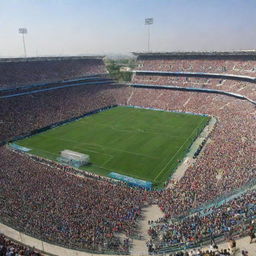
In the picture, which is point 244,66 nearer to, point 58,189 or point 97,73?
point 97,73

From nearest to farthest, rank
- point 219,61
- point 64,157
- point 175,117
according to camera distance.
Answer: point 64,157
point 175,117
point 219,61

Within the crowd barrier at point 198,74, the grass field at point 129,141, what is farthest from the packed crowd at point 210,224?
the crowd barrier at point 198,74

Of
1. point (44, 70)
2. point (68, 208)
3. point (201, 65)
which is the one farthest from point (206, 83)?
point (68, 208)

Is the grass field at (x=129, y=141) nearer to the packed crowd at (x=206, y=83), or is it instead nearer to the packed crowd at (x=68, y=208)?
the packed crowd at (x=68, y=208)

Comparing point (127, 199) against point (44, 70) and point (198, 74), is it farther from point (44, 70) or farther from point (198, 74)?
point (44, 70)

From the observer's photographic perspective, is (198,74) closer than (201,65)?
Yes

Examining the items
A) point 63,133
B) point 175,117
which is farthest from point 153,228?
point 175,117
